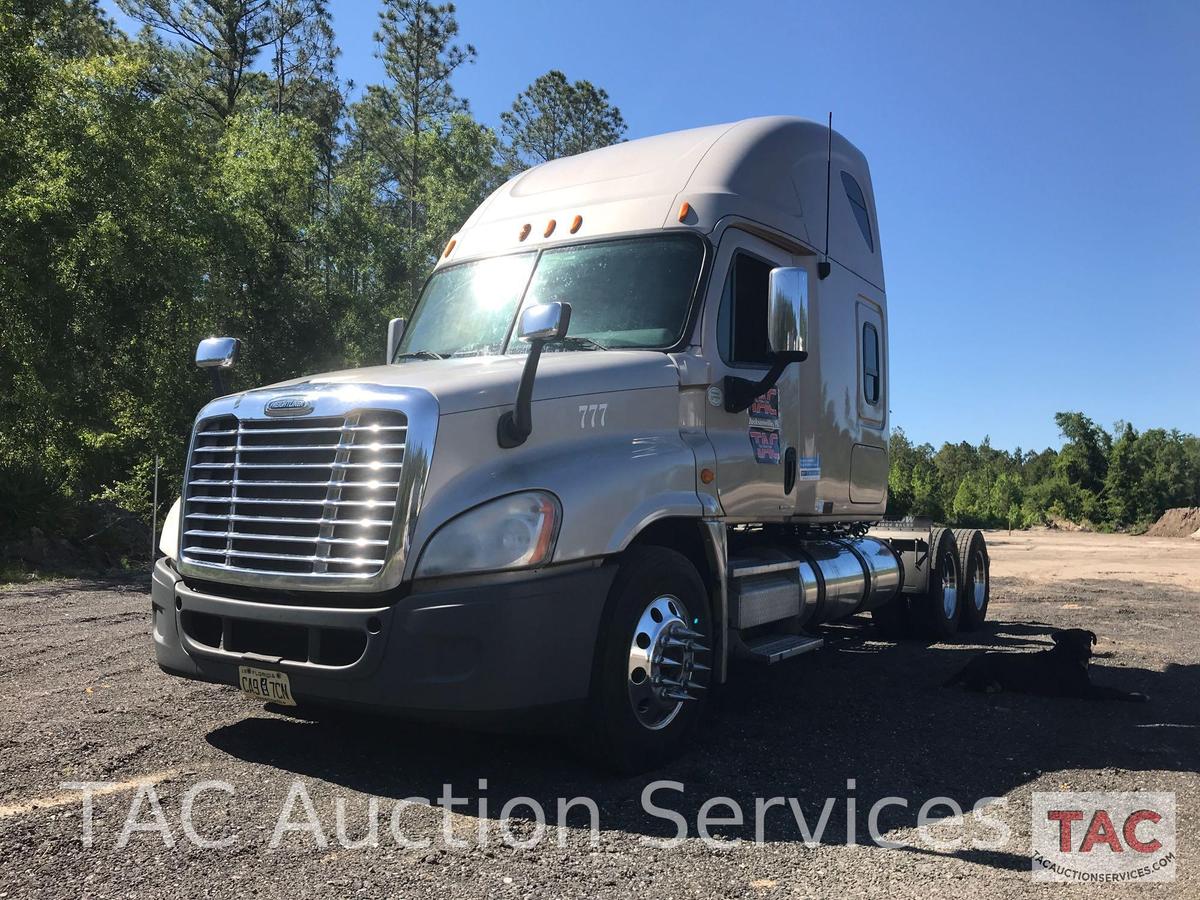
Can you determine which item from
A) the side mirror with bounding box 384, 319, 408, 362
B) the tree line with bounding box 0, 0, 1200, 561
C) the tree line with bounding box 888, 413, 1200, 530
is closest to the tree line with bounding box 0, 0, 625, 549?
the tree line with bounding box 0, 0, 1200, 561

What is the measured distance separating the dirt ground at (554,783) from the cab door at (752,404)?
1.37m

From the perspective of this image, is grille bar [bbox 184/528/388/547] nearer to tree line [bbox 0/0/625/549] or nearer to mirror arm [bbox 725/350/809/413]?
mirror arm [bbox 725/350/809/413]

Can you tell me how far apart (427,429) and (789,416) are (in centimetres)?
311

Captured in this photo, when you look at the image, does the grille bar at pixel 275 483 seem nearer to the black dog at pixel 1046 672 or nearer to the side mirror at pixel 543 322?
the side mirror at pixel 543 322

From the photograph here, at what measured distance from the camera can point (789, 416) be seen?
6.40 meters

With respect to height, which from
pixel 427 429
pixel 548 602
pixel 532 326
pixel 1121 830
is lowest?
pixel 1121 830

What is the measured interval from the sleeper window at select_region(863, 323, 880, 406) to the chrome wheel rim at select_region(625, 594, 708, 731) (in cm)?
372

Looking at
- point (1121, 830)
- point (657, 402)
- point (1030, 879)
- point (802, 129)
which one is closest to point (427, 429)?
point (657, 402)

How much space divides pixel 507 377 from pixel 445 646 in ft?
4.31

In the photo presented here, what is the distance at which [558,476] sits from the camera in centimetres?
423

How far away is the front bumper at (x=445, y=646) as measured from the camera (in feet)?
12.8

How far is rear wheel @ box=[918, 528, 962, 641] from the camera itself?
31.3 feet

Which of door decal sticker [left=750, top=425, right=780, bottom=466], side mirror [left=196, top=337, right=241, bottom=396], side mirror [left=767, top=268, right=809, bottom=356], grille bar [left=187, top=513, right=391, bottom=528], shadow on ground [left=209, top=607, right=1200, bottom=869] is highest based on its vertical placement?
side mirror [left=767, top=268, right=809, bottom=356]

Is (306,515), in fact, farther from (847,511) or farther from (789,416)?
(847,511)
